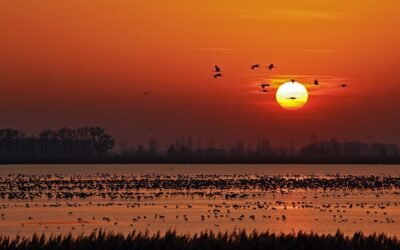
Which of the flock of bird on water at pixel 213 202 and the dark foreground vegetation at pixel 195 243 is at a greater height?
the flock of bird on water at pixel 213 202

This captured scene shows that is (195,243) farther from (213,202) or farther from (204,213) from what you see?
(213,202)

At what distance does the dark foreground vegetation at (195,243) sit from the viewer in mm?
25172

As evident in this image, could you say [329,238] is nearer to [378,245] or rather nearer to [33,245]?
[378,245]

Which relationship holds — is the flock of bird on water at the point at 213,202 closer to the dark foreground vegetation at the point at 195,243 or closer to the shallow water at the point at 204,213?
the shallow water at the point at 204,213

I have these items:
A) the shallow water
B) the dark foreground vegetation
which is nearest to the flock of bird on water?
the shallow water

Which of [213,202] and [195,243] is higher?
[213,202]

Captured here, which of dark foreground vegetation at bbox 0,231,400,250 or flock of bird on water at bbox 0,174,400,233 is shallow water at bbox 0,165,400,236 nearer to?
flock of bird on water at bbox 0,174,400,233

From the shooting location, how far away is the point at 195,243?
25.8 meters

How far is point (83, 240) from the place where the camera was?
25531 millimetres

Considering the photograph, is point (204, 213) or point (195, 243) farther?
point (204, 213)

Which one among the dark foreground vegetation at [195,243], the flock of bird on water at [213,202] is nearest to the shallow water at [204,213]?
the flock of bird on water at [213,202]

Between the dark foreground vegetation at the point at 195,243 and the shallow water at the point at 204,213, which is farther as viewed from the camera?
the shallow water at the point at 204,213

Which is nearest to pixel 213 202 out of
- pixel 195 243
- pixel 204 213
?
pixel 204 213

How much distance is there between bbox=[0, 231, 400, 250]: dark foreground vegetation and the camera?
2517 cm
